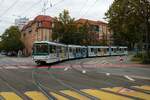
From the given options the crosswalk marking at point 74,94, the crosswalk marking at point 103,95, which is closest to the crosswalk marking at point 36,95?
the crosswalk marking at point 74,94

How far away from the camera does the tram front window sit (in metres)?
44.1

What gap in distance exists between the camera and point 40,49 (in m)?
44.2

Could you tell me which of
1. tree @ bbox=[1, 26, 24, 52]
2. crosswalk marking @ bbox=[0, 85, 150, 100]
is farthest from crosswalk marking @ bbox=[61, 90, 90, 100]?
tree @ bbox=[1, 26, 24, 52]

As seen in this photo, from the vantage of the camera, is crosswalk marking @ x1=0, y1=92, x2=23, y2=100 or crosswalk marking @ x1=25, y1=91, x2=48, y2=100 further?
crosswalk marking @ x1=0, y1=92, x2=23, y2=100

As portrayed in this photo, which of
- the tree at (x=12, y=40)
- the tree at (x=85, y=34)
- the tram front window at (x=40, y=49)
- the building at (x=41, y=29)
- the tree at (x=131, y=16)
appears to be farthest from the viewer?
the tree at (x=12, y=40)

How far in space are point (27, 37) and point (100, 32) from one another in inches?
1075

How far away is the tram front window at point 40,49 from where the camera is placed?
145 feet

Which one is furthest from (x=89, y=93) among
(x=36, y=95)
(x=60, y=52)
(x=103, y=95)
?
(x=60, y=52)

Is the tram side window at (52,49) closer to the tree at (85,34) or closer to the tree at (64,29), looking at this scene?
the tree at (64,29)

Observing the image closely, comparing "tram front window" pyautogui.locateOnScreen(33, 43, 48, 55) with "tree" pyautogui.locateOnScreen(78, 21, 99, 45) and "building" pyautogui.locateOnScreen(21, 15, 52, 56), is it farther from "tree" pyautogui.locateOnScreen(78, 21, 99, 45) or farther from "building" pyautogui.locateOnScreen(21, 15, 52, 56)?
"building" pyautogui.locateOnScreen(21, 15, 52, 56)

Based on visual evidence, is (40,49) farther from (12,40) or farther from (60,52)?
(12,40)

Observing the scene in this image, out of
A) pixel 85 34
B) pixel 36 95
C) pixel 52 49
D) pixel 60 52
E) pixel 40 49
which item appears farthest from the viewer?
pixel 85 34

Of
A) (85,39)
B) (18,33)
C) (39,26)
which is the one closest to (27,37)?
(18,33)

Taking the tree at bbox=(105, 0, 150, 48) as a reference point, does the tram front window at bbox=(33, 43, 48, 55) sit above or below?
below
